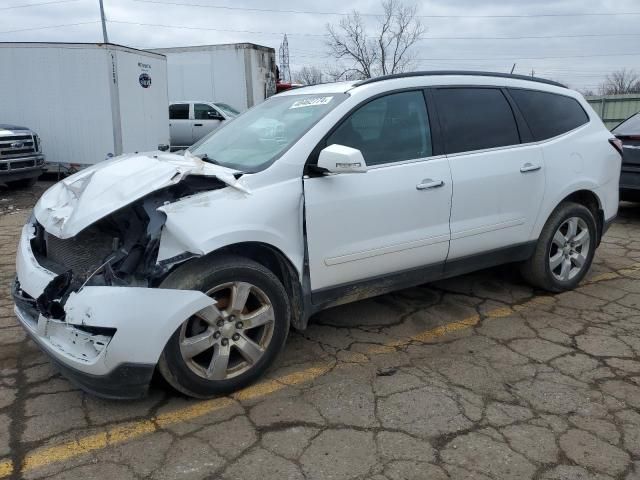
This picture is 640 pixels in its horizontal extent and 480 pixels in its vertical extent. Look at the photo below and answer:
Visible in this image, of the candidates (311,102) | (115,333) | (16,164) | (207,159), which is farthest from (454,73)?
(16,164)

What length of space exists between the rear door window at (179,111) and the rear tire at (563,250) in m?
13.7

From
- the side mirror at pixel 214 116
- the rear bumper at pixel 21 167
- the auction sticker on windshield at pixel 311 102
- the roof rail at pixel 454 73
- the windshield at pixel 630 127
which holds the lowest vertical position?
the rear bumper at pixel 21 167

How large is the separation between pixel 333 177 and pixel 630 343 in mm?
2400

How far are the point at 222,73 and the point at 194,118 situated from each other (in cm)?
213

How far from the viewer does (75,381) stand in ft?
9.53

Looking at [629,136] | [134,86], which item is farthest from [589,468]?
[134,86]

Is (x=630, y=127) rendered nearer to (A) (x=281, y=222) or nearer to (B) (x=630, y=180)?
(B) (x=630, y=180)

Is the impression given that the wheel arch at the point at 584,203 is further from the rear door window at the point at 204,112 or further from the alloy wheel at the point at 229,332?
the rear door window at the point at 204,112

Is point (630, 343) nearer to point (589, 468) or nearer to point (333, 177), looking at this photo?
point (589, 468)

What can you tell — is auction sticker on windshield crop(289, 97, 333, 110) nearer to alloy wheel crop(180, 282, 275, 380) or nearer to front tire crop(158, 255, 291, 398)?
front tire crop(158, 255, 291, 398)

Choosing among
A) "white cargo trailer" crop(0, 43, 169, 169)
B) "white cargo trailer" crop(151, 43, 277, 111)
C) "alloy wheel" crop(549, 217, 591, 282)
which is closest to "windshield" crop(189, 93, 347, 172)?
"alloy wheel" crop(549, 217, 591, 282)

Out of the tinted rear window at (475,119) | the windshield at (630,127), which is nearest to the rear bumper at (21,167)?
the tinted rear window at (475,119)

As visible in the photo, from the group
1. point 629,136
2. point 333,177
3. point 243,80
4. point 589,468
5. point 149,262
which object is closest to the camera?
point 589,468

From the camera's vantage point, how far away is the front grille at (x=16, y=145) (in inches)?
380
